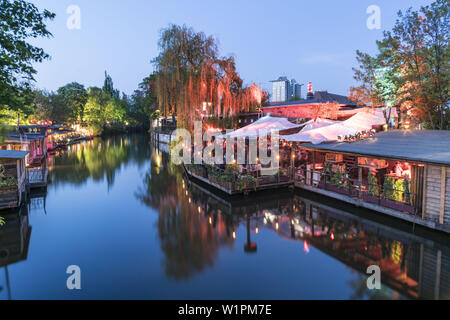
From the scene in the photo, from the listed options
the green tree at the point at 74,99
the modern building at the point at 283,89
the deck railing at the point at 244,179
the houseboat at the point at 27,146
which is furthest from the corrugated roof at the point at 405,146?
the modern building at the point at 283,89

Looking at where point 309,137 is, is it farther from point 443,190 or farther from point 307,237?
point 443,190

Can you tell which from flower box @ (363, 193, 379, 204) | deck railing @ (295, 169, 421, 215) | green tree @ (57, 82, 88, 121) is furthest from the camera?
green tree @ (57, 82, 88, 121)

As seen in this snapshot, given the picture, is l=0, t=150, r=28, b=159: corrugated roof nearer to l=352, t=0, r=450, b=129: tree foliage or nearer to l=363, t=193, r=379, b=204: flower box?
l=363, t=193, r=379, b=204: flower box

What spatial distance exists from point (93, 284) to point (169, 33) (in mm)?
22432

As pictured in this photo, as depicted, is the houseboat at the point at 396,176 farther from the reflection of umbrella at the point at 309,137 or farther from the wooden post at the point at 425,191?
the reflection of umbrella at the point at 309,137

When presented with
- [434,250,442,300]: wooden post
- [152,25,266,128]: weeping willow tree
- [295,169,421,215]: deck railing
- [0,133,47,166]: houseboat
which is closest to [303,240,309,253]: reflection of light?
[434,250,442,300]: wooden post

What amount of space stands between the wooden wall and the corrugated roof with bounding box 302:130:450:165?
0.57m

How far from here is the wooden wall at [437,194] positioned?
32.0 feet

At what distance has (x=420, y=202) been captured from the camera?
10.6m

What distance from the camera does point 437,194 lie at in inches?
393

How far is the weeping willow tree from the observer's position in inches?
858

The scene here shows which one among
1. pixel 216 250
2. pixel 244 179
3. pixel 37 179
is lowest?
pixel 216 250

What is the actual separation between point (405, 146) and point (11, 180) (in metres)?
18.3

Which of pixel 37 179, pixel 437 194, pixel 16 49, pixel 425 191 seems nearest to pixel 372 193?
pixel 425 191
